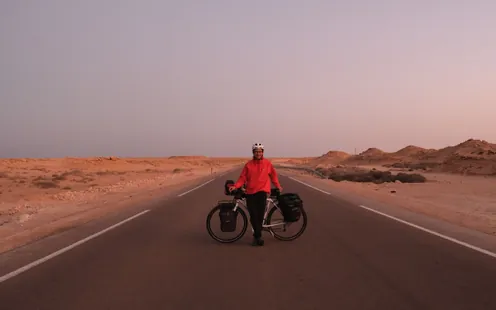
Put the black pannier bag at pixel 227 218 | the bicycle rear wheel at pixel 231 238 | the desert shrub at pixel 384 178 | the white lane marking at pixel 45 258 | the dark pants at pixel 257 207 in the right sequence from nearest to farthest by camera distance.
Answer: the white lane marking at pixel 45 258 → the dark pants at pixel 257 207 → the black pannier bag at pixel 227 218 → the bicycle rear wheel at pixel 231 238 → the desert shrub at pixel 384 178

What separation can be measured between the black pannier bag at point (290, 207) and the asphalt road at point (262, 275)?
0.56 meters

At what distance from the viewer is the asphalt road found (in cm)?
609

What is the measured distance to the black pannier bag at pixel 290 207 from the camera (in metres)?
Answer: 10.2

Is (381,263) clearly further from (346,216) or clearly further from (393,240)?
(346,216)

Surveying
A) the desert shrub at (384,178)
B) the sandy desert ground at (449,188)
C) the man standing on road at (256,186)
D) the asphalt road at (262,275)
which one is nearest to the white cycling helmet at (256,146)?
the man standing on road at (256,186)

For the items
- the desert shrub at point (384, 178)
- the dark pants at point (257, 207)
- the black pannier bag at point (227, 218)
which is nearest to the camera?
the dark pants at point (257, 207)

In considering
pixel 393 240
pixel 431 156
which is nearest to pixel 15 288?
pixel 393 240

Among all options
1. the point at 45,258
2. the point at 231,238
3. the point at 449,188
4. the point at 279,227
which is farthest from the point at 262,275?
the point at 449,188

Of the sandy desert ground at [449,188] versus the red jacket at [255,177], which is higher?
the red jacket at [255,177]

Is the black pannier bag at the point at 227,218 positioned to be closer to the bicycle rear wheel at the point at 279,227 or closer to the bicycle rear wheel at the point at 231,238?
the bicycle rear wheel at the point at 231,238

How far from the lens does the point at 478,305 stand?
19.3 feet

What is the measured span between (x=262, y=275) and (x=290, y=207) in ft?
9.32

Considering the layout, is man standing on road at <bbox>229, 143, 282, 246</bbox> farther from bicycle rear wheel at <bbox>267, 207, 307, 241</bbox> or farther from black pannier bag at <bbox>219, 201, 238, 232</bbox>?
bicycle rear wheel at <bbox>267, 207, 307, 241</bbox>

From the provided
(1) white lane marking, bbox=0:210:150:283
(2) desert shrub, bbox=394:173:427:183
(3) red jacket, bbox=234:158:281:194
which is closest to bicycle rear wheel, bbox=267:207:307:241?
(3) red jacket, bbox=234:158:281:194
